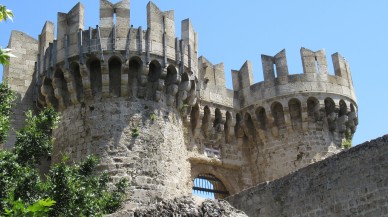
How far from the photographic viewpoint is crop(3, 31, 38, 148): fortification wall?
639 inches

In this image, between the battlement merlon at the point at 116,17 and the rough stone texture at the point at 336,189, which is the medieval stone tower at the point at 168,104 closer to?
the battlement merlon at the point at 116,17

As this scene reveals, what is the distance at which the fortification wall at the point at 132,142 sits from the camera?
46.3 feet

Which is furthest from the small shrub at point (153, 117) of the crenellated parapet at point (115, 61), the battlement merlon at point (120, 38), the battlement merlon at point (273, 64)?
the battlement merlon at point (273, 64)

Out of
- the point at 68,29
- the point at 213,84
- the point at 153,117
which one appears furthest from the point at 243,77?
the point at 68,29

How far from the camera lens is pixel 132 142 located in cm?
1443

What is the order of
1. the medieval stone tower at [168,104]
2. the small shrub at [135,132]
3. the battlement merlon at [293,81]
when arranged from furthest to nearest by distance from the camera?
the battlement merlon at [293,81] → the medieval stone tower at [168,104] → the small shrub at [135,132]

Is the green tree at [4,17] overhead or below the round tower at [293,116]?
below

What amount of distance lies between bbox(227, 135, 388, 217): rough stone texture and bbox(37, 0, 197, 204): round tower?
2.83 m

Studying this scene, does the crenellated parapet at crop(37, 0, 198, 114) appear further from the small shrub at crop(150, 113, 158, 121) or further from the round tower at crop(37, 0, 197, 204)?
the small shrub at crop(150, 113, 158, 121)

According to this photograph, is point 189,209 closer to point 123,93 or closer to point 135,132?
point 135,132

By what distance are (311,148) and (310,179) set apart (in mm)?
5743

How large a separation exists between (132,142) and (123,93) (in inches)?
54.9

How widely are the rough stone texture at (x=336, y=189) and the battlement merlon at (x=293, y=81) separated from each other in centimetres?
556

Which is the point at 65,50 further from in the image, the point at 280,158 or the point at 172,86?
the point at 280,158
